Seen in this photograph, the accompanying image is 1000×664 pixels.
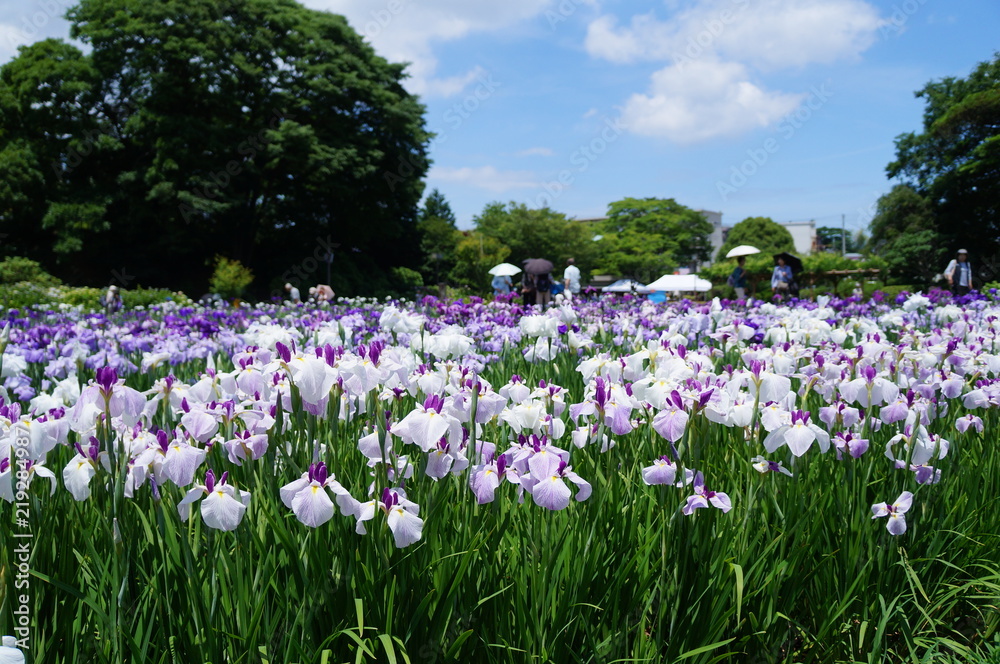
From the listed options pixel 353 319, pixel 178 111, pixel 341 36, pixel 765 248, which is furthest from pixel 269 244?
pixel 765 248

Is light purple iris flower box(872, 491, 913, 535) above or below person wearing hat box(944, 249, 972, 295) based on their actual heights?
below

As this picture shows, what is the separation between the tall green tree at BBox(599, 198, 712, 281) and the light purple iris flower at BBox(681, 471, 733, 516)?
58710 millimetres

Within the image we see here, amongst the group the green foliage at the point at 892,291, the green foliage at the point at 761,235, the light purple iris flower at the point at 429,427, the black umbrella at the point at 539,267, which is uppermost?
the green foliage at the point at 761,235

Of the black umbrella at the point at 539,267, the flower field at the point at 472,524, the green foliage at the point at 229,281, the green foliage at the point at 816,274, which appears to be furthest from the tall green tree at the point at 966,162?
the flower field at the point at 472,524

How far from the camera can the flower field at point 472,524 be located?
1668 mm

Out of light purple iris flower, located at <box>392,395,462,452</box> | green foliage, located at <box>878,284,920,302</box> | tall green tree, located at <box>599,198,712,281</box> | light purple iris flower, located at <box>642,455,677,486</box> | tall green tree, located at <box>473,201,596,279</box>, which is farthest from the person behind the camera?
tall green tree, located at <box>599,198,712,281</box>

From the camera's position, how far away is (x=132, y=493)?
1914mm

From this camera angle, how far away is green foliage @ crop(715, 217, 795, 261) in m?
72.6

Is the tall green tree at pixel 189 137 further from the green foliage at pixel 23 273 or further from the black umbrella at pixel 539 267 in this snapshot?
the black umbrella at pixel 539 267

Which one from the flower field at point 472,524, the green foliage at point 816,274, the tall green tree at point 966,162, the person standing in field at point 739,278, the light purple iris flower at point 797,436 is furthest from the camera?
the tall green tree at point 966,162

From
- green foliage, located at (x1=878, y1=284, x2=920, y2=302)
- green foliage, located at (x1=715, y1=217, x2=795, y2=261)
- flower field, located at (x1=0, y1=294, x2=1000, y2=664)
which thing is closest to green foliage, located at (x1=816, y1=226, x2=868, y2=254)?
green foliage, located at (x1=715, y1=217, x2=795, y2=261)

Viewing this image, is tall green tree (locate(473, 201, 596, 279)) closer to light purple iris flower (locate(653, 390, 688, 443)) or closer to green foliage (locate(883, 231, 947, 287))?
green foliage (locate(883, 231, 947, 287))

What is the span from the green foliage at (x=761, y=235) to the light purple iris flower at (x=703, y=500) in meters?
73.7

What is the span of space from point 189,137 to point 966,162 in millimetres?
38253
